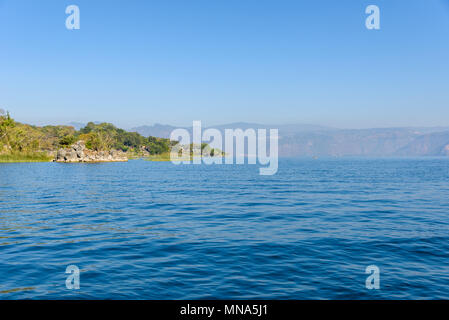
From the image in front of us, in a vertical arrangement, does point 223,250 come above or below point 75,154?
below

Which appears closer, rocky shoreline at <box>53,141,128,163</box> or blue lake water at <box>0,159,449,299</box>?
blue lake water at <box>0,159,449,299</box>

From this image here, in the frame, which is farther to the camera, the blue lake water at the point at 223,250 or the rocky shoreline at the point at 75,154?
the rocky shoreline at the point at 75,154

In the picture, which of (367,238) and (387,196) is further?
(387,196)

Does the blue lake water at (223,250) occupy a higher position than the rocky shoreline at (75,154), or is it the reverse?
the rocky shoreline at (75,154)

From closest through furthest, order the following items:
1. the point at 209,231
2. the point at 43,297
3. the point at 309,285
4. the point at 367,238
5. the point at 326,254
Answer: the point at 43,297 → the point at 309,285 → the point at 326,254 → the point at 367,238 → the point at 209,231

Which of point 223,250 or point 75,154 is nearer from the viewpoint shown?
point 223,250

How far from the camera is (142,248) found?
61.6 feet

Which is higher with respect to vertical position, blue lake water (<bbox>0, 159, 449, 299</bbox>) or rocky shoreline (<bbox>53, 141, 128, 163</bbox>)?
rocky shoreline (<bbox>53, 141, 128, 163</bbox>)

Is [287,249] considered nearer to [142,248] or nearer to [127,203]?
[142,248]

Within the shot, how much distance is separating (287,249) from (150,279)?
8.01m

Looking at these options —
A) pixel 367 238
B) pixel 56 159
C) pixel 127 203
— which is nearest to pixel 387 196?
pixel 367 238
